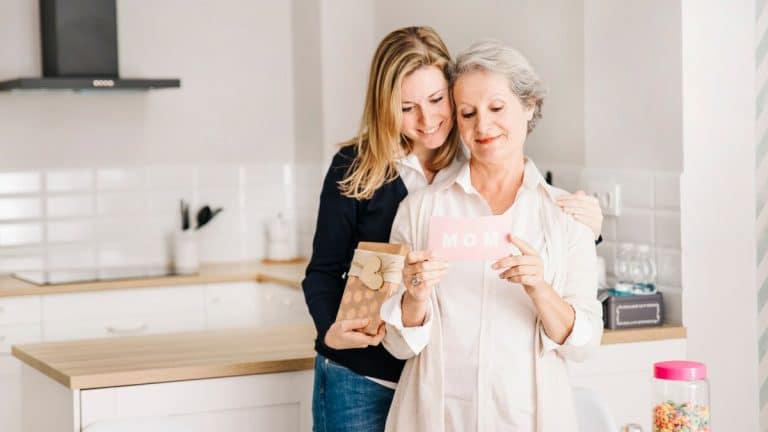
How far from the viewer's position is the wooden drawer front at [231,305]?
482 centimetres

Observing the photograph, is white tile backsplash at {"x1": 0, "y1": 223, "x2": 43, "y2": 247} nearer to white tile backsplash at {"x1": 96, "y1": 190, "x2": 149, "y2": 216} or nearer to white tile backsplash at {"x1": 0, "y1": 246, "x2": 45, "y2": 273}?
white tile backsplash at {"x1": 0, "y1": 246, "x2": 45, "y2": 273}

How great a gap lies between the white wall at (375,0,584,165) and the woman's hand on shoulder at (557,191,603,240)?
4.81ft

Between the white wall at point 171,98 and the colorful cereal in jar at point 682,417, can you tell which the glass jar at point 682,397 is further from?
the white wall at point 171,98

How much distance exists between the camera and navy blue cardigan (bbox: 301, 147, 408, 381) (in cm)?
241

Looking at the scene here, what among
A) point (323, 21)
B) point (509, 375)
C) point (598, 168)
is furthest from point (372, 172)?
point (323, 21)

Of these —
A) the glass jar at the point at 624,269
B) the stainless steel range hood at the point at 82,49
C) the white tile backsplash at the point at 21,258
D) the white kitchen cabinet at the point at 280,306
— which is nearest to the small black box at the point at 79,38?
the stainless steel range hood at the point at 82,49

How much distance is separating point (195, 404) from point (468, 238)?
0.98m

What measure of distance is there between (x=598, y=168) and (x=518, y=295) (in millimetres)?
1504

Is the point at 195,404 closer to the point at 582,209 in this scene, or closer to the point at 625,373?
the point at 582,209

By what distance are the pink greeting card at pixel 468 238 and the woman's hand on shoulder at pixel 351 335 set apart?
278 millimetres

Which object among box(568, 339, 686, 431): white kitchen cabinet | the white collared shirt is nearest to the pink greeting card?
the white collared shirt

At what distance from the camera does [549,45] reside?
387 centimetres

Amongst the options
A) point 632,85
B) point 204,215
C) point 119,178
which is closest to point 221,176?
point 204,215

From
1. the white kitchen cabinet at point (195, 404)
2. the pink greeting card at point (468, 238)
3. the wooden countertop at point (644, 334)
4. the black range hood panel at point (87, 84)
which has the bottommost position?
the white kitchen cabinet at point (195, 404)
